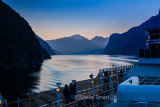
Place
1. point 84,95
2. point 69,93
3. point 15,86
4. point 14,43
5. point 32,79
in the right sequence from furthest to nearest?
point 14,43
point 32,79
point 15,86
point 84,95
point 69,93

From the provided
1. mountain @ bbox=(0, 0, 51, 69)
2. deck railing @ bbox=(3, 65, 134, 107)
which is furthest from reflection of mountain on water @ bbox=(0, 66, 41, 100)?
mountain @ bbox=(0, 0, 51, 69)

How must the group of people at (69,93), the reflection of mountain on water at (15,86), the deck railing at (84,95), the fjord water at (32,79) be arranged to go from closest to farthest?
1. the deck railing at (84,95)
2. the group of people at (69,93)
3. the reflection of mountain on water at (15,86)
4. the fjord water at (32,79)

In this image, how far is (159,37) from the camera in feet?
98.8

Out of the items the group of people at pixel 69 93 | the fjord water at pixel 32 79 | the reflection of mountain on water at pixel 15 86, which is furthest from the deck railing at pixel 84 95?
the fjord water at pixel 32 79

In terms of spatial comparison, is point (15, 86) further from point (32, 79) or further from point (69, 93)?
point (69, 93)

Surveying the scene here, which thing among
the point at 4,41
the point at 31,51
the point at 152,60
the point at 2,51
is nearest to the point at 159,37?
the point at 152,60

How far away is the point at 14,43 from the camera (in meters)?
116

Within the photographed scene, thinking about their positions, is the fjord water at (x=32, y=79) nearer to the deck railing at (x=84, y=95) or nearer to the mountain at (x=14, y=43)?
the mountain at (x=14, y=43)

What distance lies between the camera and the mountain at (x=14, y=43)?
10282 centimetres

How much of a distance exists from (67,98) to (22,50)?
355 feet

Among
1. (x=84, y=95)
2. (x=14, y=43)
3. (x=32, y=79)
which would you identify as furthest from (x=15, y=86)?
(x=14, y=43)

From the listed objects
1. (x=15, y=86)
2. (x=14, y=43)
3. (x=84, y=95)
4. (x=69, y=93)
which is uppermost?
(x=14, y=43)

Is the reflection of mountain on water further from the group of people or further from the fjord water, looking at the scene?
Result: the group of people

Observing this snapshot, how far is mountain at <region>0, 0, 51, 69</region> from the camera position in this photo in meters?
103
